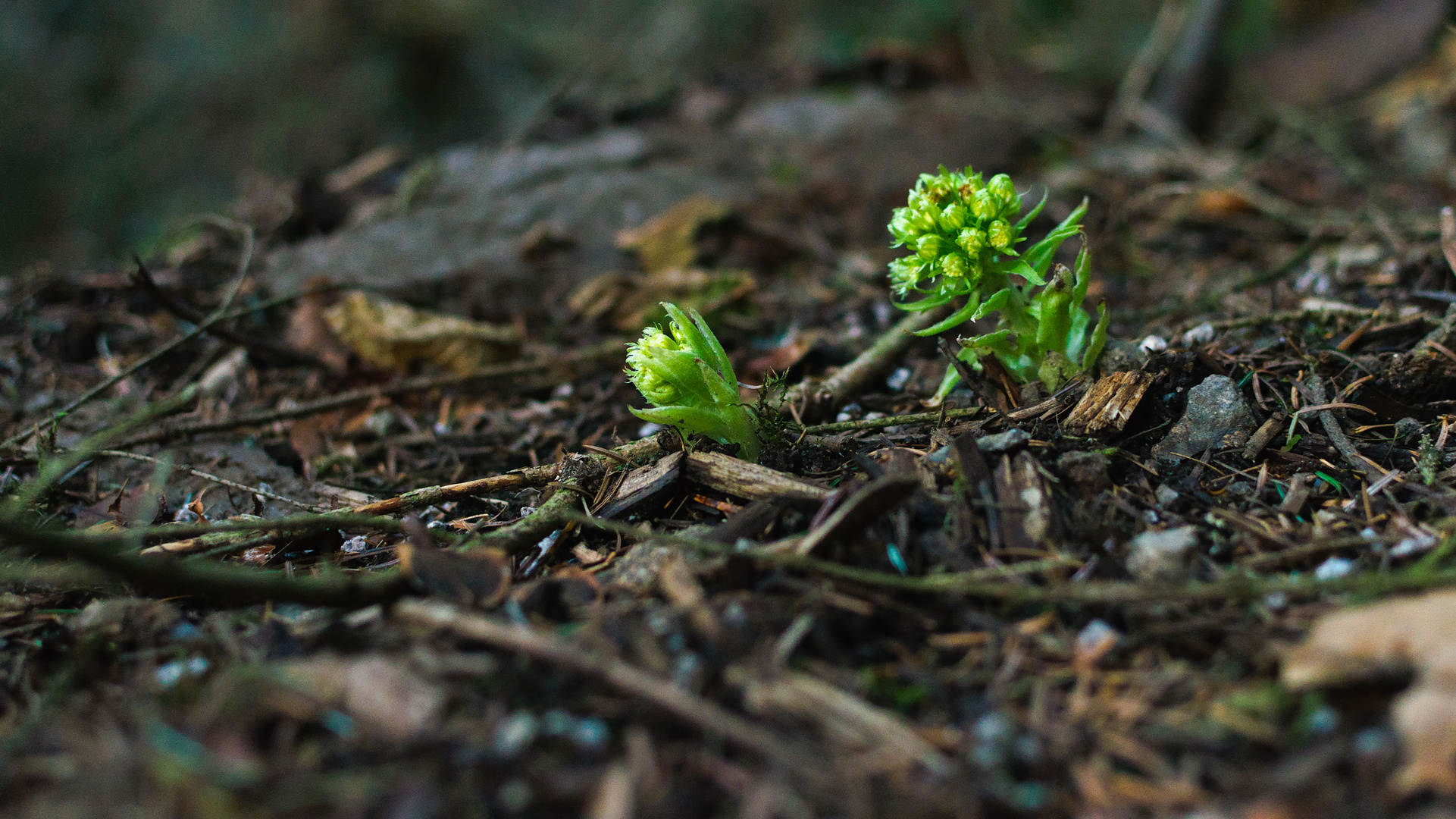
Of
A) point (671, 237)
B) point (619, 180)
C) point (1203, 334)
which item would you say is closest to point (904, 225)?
point (1203, 334)

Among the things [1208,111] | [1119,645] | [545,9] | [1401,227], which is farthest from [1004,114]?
[545,9]

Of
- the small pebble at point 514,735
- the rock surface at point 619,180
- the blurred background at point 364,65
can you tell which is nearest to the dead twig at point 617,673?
the small pebble at point 514,735

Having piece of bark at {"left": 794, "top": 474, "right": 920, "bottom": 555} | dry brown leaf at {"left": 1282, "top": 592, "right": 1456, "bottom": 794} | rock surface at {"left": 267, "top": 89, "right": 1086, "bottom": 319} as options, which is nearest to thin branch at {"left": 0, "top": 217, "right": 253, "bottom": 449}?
rock surface at {"left": 267, "top": 89, "right": 1086, "bottom": 319}

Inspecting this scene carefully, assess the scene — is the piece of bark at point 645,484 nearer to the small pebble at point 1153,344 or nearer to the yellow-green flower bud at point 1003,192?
the yellow-green flower bud at point 1003,192

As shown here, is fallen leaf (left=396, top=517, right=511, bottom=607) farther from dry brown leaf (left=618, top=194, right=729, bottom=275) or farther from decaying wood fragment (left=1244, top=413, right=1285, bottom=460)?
dry brown leaf (left=618, top=194, right=729, bottom=275)

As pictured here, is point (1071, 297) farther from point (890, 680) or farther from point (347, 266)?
point (347, 266)

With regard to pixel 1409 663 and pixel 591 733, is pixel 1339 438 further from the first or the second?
pixel 591 733
